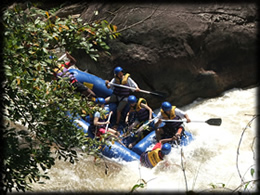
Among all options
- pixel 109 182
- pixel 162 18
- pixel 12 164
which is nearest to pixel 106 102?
pixel 109 182

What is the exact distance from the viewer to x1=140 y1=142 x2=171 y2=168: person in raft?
482 cm

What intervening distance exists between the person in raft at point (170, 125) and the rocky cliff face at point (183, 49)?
1593mm

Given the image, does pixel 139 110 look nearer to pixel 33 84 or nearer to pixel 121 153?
pixel 121 153

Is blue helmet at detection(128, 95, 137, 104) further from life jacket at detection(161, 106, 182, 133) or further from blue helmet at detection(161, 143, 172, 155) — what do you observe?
blue helmet at detection(161, 143, 172, 155)

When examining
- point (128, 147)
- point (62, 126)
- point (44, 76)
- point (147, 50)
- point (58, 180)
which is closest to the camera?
point (44, 76)

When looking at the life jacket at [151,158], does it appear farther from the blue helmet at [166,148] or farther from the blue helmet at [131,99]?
the blue helmet at [131,99]

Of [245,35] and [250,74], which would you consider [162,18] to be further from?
[250,74]

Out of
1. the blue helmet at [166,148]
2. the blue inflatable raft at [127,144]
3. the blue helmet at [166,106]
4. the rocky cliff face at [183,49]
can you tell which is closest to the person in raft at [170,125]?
the blue helmet at [166,106]

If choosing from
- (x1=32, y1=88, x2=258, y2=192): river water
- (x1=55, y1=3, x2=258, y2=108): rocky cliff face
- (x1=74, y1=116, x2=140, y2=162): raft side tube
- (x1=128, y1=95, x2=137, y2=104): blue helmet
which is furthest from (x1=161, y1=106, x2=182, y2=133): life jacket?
(x1=55, y1=3, x2=258, y2=108): rocky cliff face

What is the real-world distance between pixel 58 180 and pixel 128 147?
1.20 meters

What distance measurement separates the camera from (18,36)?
7.48ft

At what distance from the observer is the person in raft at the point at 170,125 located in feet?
16.7

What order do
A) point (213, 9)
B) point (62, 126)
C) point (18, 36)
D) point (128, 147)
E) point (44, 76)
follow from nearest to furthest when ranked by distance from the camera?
point (18, 36)
point (44, 76)
point (62, 126)
point (128, 147)
point (213, 9)

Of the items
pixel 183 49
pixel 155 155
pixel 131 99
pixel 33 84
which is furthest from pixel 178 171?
pixel 33 84
